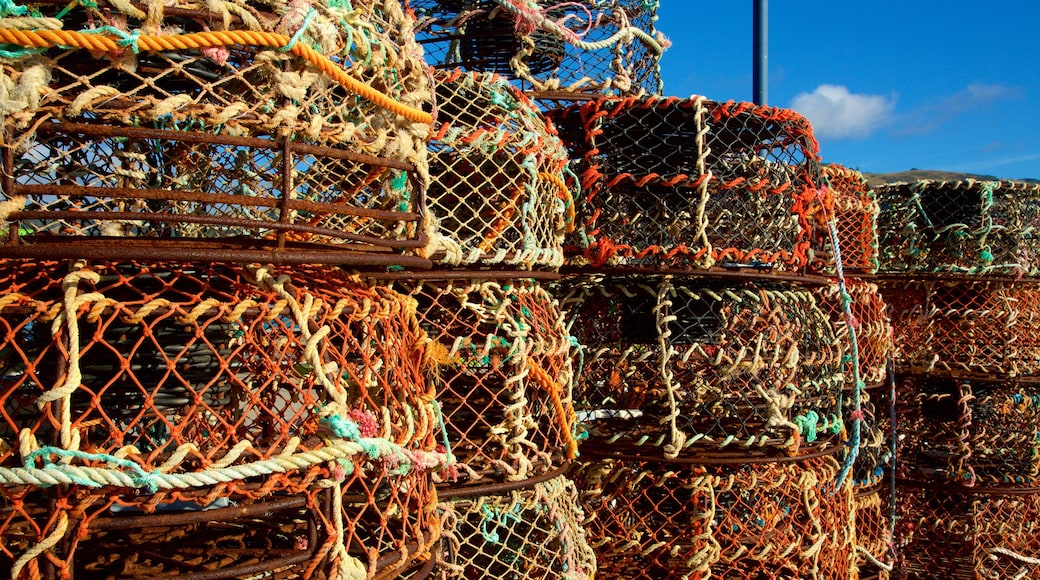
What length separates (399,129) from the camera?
142 cm

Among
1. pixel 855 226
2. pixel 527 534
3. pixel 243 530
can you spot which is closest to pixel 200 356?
pixel 243 530

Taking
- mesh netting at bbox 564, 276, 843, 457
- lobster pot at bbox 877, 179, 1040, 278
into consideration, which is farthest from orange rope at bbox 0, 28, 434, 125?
lobster pot at bbox 877, 179, 1040, 278

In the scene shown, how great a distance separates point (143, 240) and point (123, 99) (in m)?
0.33

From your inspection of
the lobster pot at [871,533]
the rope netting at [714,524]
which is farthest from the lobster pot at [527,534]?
the lobster pot at [871,533]

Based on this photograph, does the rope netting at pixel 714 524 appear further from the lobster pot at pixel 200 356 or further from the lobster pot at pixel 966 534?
the lobster pot at pixel 966 534

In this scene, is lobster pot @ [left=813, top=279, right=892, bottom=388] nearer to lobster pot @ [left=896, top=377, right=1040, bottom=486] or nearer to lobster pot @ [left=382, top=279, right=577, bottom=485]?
lobster pot @ [left=896, top=377, right=1040, bottom=486]

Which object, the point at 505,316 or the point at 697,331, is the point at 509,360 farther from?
the point at 697,331

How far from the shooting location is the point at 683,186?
2.14 meters

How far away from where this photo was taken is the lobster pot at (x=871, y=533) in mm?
3208

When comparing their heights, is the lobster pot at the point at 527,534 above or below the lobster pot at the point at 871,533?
above

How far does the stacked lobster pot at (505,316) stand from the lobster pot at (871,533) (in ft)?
5.25

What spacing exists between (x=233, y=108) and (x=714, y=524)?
163cm

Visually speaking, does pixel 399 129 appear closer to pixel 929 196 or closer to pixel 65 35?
pixel 65 35

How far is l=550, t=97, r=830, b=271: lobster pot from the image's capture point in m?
2.16
